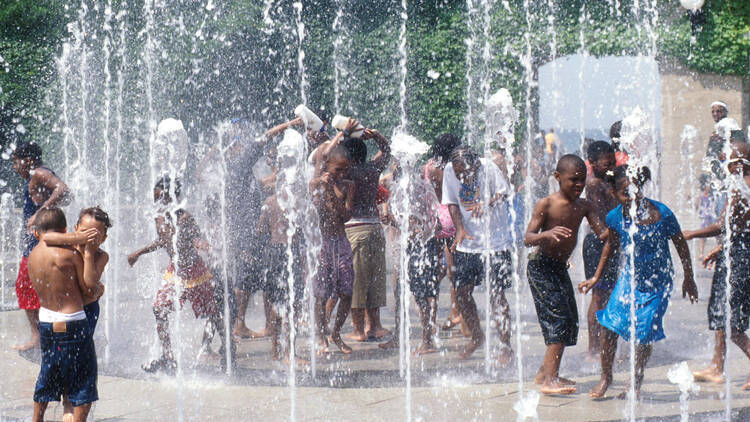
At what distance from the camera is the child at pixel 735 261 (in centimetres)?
516

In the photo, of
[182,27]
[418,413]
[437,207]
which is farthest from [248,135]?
[182,27]

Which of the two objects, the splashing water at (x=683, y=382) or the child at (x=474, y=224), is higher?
the child at (x=474, y=224)

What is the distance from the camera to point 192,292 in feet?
19.0

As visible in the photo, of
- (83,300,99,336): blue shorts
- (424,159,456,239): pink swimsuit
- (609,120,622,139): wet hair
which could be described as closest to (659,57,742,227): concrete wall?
(609,120,622,139): wet hair

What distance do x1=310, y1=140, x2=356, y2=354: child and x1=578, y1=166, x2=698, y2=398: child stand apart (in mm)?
1840

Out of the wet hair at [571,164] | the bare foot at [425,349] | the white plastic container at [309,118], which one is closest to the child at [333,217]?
the white plastic container at [309,118]

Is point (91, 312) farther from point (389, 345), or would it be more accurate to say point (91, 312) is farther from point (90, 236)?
point (389, 345)

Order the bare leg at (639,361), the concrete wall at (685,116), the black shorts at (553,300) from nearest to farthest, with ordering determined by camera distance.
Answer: the bare leg at (639,361) → the black shorts at (553,300) → the concrete wall at (685,116)

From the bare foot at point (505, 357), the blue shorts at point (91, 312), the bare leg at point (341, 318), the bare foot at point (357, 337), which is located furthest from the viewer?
the bare foot at point (357, 337)

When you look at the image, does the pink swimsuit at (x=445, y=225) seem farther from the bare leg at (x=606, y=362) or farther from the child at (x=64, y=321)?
the child at (x=64, y=321)

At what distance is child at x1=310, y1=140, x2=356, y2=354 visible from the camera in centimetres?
605

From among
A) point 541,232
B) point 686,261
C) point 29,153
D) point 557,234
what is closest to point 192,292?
point 29,153

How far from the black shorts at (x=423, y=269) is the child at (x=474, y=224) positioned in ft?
0.65

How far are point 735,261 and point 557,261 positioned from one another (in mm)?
1075
